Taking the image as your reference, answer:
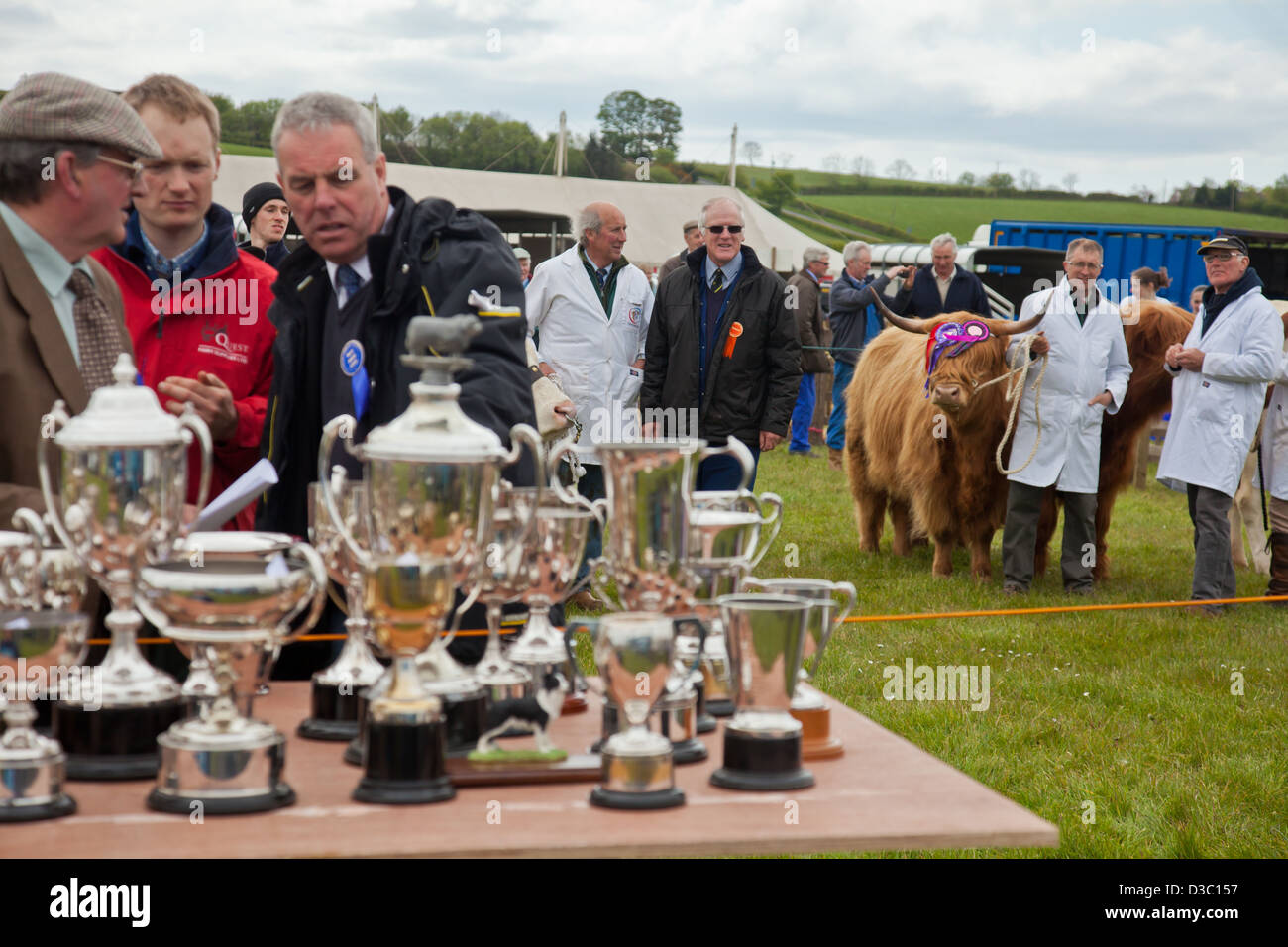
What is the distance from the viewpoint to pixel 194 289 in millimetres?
3654

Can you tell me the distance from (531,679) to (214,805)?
0.66m

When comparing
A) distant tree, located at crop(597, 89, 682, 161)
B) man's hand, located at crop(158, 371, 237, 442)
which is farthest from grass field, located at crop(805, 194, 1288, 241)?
man's hand, located at crop(158, 371, 237, 442)

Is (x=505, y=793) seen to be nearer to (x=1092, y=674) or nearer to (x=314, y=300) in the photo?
(x=314, y=300)

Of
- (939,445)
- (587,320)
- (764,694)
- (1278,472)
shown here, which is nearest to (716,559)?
(764,694)

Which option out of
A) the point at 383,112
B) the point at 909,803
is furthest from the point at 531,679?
the point at 383,112

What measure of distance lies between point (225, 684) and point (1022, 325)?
7.38m

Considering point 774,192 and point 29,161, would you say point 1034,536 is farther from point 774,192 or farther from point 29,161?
point 774,192

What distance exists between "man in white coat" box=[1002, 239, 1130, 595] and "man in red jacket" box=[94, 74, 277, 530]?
234 inches

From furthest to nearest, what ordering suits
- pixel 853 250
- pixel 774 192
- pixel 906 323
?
pixel 774 192 → pixel 853 250 → pixel 906 323

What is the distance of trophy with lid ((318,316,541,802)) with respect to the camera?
6.59 feet

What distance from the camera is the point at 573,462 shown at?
7004 mm
